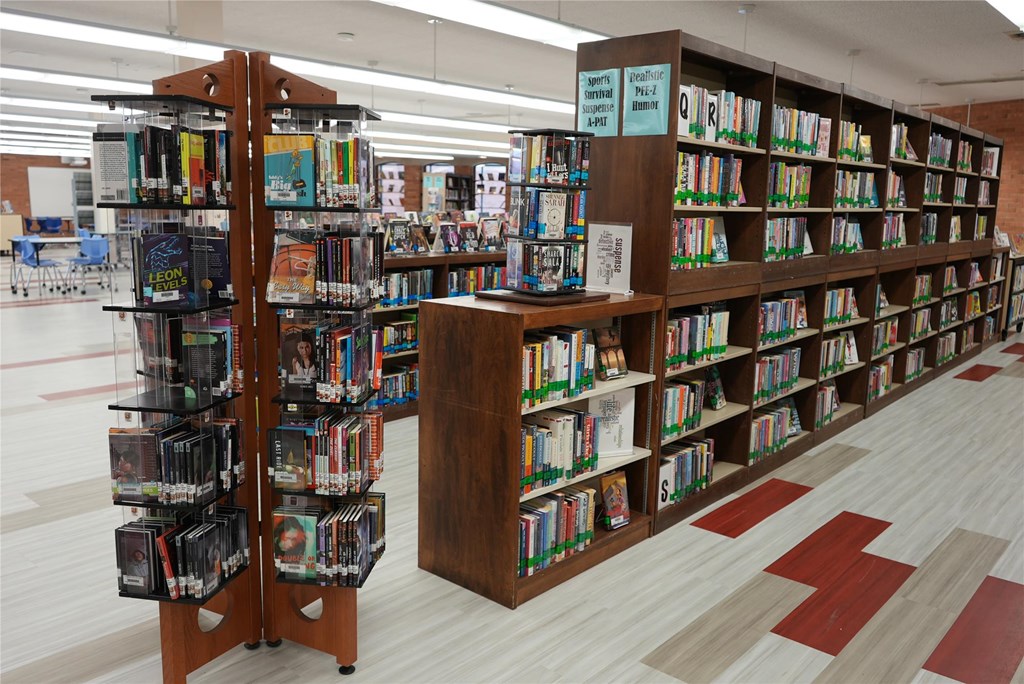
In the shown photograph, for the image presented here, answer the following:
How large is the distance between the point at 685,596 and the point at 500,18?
12.8ft

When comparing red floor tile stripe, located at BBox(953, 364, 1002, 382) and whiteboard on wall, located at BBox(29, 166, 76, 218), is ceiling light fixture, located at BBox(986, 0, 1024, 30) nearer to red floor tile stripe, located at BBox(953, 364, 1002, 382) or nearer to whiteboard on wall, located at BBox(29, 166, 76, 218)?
red floor tile stripe, located at BBox(953, 364, 1002, 382)

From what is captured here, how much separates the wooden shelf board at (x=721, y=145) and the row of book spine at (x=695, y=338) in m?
0.97

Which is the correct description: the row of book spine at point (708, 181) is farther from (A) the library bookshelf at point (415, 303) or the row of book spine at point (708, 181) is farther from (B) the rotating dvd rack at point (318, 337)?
(A) the library bookshelf at point (415, 303)

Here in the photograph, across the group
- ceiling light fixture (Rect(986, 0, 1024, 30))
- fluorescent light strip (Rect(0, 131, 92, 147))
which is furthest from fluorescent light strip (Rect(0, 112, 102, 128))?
ceiling light fixture (Rect(986, 0, 1024, 30))

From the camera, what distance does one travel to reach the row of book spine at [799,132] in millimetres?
4785

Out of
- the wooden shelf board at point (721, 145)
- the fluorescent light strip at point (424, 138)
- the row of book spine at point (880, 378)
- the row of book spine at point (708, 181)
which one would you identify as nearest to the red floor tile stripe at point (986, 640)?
the row of book spine at point (708, 181)

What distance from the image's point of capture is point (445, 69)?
1085cm

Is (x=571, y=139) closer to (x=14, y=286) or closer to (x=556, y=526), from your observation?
(x=556, y=526)

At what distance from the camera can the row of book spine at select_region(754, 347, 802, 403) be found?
509 centimetres

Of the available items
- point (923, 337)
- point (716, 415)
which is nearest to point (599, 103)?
point (716, 415)

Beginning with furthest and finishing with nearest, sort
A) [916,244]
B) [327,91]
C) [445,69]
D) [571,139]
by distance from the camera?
[445,69] < [916,244] < [571,139] < [327,91]

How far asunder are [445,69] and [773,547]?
8791 mm

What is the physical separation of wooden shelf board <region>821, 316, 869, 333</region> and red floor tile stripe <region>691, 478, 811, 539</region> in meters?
1.42

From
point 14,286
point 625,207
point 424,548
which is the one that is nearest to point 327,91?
point 625,207
